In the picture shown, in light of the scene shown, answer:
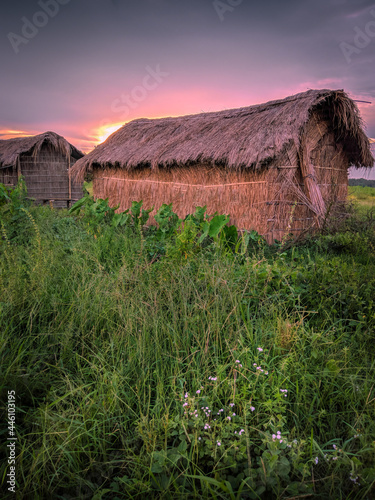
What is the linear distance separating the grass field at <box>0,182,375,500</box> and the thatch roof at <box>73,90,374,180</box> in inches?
155

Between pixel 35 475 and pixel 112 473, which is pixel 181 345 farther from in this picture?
pixel 35 475

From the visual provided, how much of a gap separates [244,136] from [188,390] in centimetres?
637

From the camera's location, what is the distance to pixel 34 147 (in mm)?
16297

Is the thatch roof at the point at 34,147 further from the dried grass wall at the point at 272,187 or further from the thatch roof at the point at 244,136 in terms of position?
the dried grass wall at the point at 272,187

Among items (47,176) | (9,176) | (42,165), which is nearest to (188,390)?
(47,176)

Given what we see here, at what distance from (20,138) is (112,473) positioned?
20263mm

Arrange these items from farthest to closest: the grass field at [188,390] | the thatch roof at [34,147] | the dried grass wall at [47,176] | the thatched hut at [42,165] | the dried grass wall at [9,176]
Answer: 1. the dried grass wall at [47,176]
2. the dried grass wall at [9,176]
3. the thatched hut at [42,165]
4. the thatch roof at [34,147]
5. the grass field at [188,390]

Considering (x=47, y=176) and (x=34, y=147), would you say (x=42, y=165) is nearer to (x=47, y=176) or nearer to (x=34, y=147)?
(x=47, y=176)

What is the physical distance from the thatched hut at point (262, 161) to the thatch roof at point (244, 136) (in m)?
0.02

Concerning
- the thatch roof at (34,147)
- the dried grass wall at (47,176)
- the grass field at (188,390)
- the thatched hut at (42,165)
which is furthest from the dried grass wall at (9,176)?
the grass field at (188,390)

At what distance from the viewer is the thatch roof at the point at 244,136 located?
6.73 metres

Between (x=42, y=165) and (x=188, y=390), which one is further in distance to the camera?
(x=42, y=165)

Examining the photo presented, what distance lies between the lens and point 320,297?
3.26 metres

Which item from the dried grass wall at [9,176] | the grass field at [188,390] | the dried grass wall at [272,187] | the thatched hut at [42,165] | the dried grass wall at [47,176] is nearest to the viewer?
the grass field at [188,390]
